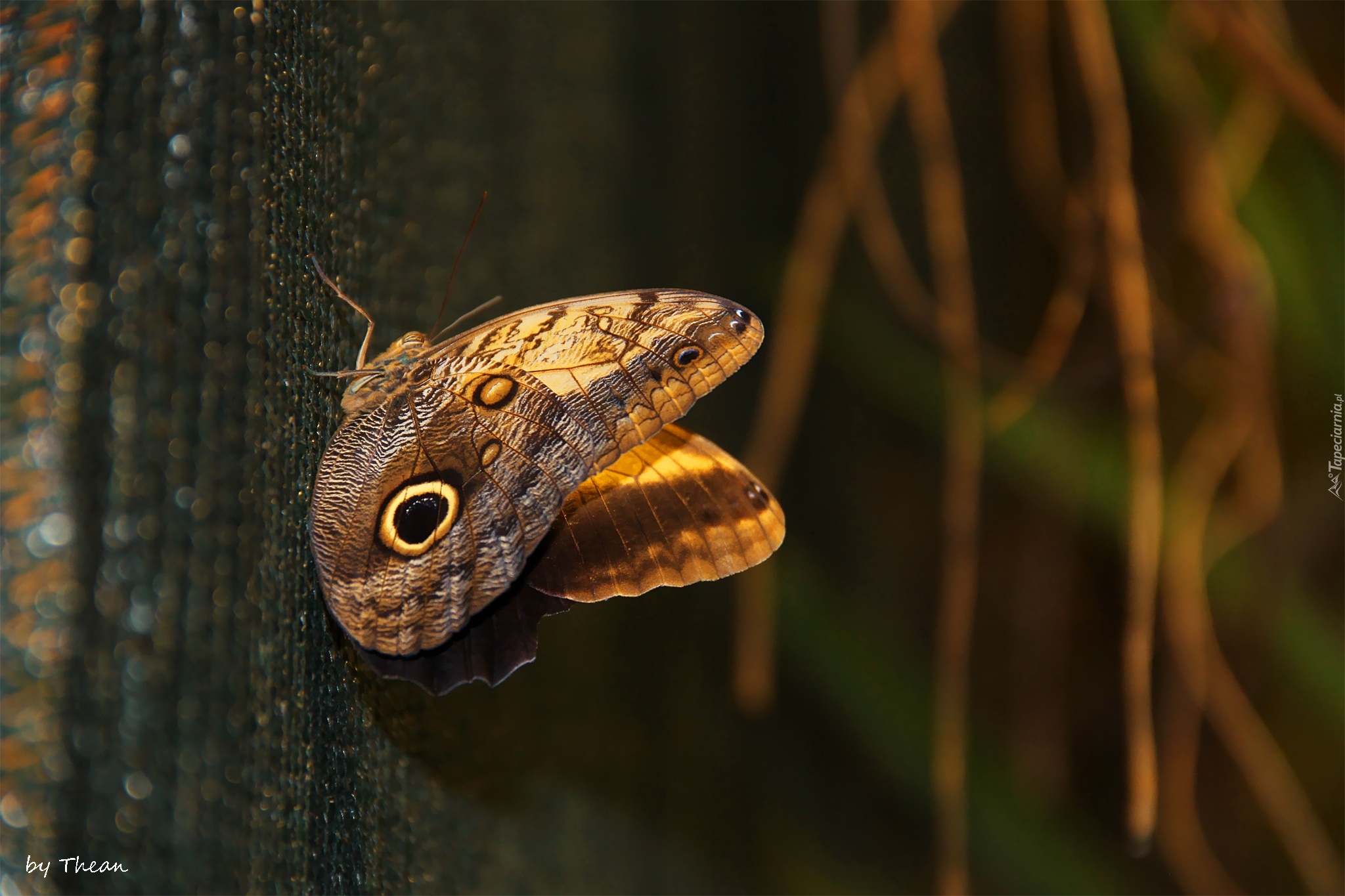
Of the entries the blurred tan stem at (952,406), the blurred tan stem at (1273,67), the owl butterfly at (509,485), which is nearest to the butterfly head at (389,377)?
the owl butterfly at (509,485)

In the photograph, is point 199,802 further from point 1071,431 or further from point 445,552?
point 1071,431

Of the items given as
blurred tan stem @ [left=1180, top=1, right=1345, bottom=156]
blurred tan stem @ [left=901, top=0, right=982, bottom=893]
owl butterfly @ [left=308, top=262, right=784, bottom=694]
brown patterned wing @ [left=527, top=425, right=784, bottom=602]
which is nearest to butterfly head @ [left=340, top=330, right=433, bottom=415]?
owl butterfly @ [left=308, top=262, right=784, bottom=694]

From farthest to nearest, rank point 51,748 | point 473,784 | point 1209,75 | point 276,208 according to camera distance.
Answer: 1. point 1209,75
2. point 473,784
3. point 276,208
4. point 51,748

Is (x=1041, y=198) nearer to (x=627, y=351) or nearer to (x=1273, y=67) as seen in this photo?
(x=1273, y=67)

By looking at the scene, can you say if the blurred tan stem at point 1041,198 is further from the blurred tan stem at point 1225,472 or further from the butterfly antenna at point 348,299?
the butterfly antenna at point 348,299

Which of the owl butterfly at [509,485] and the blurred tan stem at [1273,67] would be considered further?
the blurred tan stem at [1273,67]

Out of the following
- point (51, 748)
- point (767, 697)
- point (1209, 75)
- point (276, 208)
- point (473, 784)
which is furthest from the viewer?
point (767, 697)

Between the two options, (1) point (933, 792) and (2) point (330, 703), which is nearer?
(2) point (330, 703)

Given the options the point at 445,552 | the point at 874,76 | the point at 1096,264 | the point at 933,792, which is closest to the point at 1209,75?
the point at 1096,264
